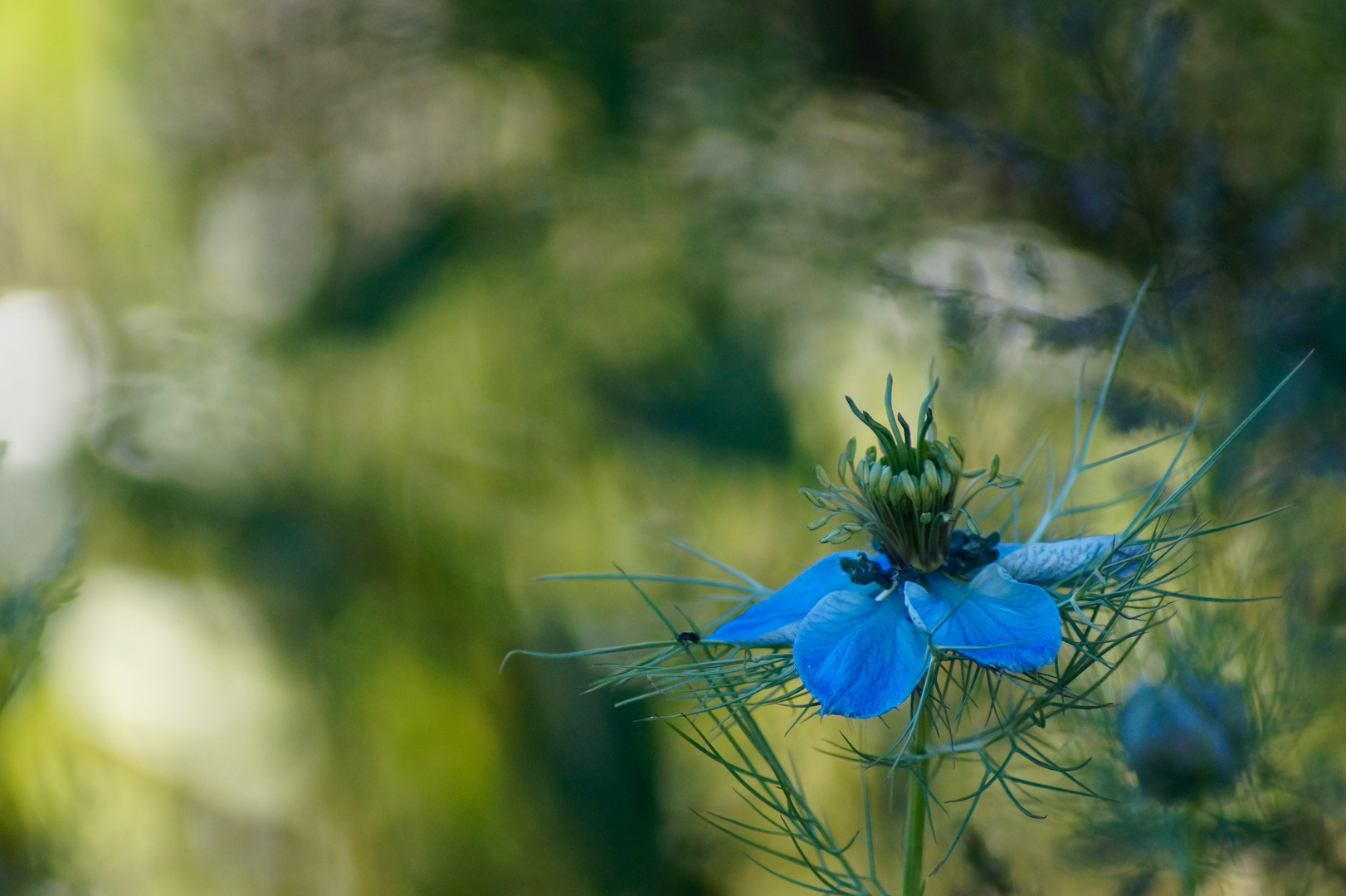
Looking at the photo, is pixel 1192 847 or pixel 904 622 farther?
pixel 1192 847

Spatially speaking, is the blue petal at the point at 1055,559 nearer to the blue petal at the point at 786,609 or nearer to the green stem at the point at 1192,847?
the blue petal at the point at 786,609

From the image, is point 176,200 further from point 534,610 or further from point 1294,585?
point 1294,585

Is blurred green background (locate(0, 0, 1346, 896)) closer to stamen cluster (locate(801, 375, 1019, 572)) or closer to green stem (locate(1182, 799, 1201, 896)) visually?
green stem (locate(1182, 799, 1201, 896))

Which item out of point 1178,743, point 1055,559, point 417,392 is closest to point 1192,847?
point 1178,743

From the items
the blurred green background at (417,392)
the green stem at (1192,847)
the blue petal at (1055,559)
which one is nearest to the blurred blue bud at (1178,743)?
the green stem at (1192,847)

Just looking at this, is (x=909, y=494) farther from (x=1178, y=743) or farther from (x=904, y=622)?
(x=1178, y=743)

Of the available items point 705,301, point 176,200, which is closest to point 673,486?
point 705,301

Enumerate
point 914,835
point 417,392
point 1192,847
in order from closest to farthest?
point 914,835
point 1192,847
point 417,392
